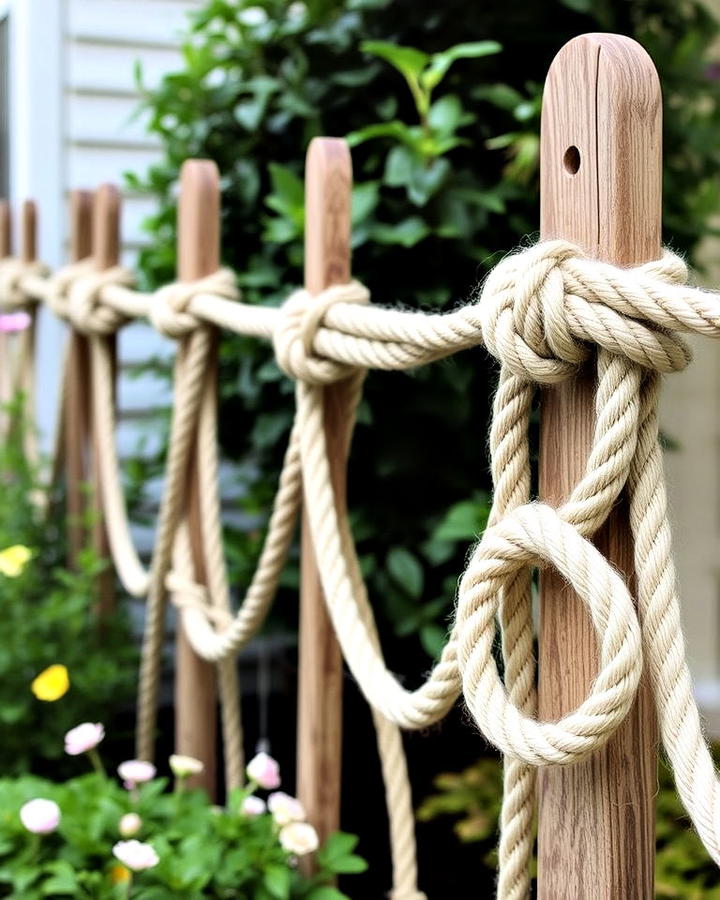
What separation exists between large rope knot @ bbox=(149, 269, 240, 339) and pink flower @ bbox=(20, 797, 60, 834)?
0.81 metres

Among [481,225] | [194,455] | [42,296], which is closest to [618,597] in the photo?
[194,455]

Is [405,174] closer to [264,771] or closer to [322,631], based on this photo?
[322,631]

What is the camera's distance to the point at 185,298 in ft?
6.34

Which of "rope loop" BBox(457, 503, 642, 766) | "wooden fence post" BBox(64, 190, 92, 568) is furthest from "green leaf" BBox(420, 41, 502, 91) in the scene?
"rope loop" BBox(457, 503, 642, 766)

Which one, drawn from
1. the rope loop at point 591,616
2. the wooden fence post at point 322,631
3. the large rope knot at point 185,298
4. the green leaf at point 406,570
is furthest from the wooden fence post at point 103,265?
the rope loop at point 591,616

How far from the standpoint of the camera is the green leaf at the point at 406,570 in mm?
2312

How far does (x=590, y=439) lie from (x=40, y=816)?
3.12 feet

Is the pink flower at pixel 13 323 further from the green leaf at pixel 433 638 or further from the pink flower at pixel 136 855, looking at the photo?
the pink flower at pixel 136 855

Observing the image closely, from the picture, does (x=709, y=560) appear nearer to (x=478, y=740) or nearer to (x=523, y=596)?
(x=478, y=740)

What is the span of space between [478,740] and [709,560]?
1.22 metres

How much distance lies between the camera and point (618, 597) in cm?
92

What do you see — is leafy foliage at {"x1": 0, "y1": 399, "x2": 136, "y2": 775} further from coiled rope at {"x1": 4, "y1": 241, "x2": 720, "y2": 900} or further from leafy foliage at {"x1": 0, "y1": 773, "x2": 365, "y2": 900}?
coiled rope at {"x1": 4, "y1": 241, "x2": 720, "y2": 900}

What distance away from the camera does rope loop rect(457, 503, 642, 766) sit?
911mm

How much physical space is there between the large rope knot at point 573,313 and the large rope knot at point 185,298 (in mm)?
991
